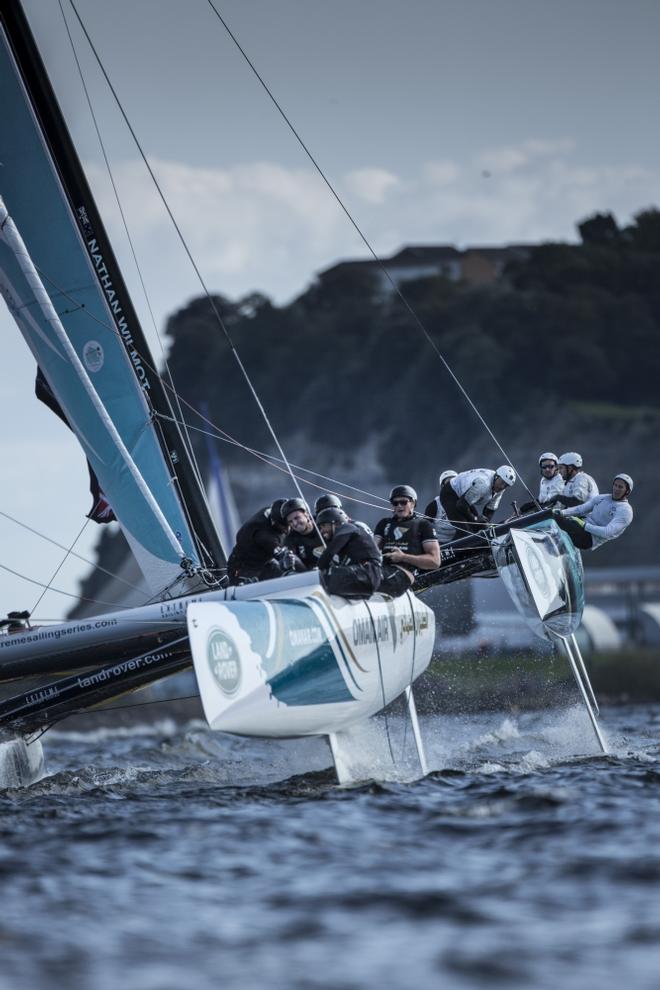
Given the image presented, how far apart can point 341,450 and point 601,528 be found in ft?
170

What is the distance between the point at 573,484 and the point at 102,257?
4441mm

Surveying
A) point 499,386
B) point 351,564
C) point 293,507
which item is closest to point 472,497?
point 293,507

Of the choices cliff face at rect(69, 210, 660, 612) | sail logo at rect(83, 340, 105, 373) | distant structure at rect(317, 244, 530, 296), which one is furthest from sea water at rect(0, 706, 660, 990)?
distant structure at rect(317, 244, 530, 296)

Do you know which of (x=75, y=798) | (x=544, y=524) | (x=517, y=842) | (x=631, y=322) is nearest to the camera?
(x=517, y=842)

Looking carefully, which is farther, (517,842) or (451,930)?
(517,842)

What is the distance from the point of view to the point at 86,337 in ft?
40.8

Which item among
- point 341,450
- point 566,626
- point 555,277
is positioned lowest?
point 566,626

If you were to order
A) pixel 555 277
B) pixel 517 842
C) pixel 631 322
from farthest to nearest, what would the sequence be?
pixel 555 277, pixel 631 322, pixel 517 842

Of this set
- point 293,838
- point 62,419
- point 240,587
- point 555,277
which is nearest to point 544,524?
point 240,587

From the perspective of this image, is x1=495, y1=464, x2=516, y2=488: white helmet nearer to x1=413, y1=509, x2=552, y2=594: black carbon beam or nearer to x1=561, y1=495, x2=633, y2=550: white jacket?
x1=413, y1=509, x2=552, y2=594: black carbon beam

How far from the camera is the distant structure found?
8175 cm

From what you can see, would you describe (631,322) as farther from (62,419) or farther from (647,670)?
(62,419)

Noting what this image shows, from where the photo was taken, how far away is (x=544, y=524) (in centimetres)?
1189

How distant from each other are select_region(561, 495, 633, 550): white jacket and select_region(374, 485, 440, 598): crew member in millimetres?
1506
